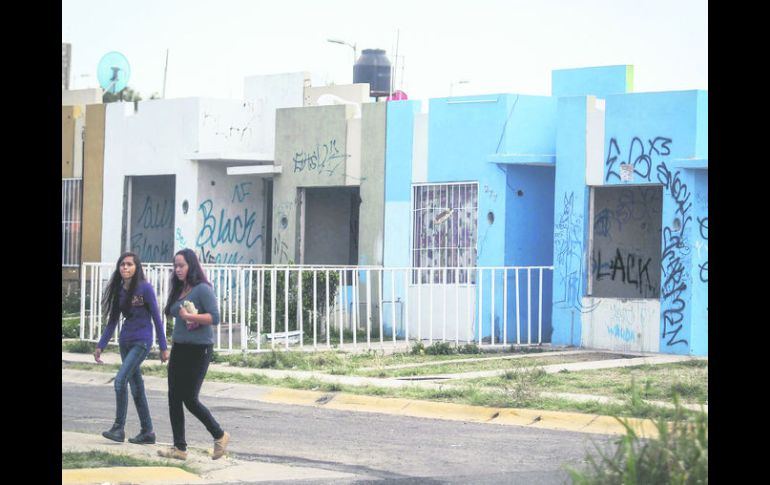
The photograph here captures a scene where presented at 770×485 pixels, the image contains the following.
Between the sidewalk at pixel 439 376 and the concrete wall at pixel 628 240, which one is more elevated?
the concrete wall at pixel 628 240

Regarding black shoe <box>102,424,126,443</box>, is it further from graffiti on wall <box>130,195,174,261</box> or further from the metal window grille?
the metal window grille

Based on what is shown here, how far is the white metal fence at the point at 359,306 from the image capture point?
2045cm

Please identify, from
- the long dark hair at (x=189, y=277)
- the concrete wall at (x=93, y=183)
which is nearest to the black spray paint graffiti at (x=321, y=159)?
the concrete wall at (x=93, y=183)

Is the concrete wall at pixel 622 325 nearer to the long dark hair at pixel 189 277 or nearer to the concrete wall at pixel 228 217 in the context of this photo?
the concrete wall at pixel 228 217

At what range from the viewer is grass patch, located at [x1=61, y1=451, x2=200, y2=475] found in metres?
10.4

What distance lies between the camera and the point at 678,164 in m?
20.2

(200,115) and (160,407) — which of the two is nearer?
(160,407)

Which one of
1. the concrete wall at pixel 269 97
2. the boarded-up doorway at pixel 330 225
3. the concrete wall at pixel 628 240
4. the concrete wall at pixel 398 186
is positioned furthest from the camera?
the concrete wall at pixel 269 97
